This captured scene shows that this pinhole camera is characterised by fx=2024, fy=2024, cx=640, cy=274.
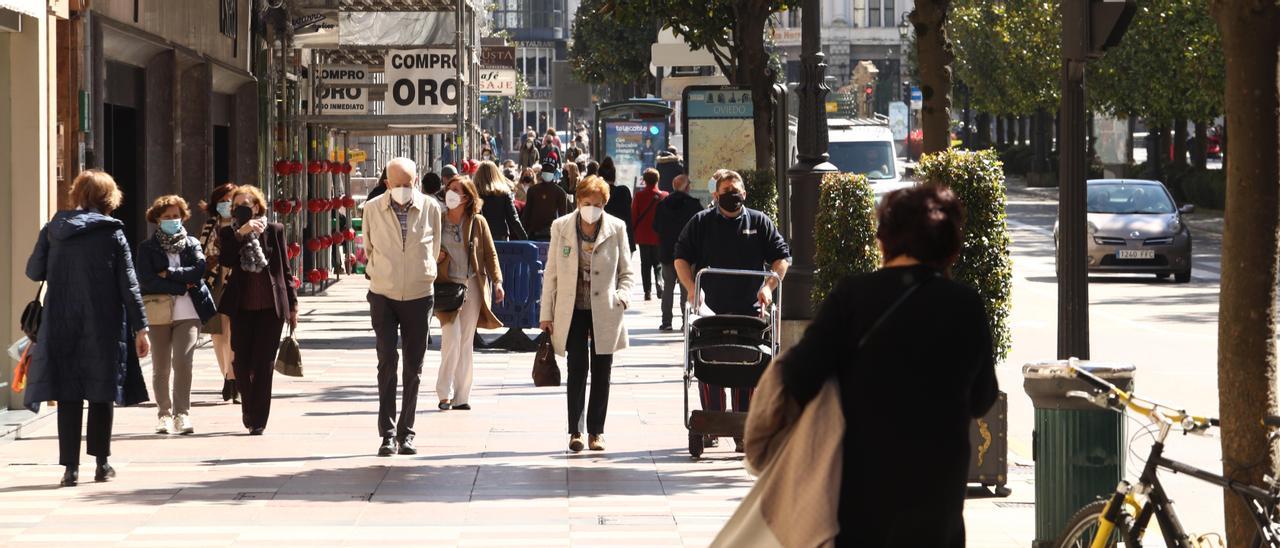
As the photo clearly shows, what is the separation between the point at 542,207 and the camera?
20031 millimetres

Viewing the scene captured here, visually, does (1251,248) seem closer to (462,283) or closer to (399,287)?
(399,287)

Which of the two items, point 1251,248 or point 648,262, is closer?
point 1251,248

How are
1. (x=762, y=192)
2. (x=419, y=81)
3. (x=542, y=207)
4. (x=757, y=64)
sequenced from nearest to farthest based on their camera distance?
(x=542, y=207) → (x=762, y=192) → (x=419, y=81) → (x=757, y=64)

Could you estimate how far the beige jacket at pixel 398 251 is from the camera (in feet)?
37.1

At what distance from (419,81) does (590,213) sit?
1089 centimetres

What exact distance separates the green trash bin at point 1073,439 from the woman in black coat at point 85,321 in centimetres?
473

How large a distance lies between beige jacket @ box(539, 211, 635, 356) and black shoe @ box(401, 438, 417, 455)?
98cm

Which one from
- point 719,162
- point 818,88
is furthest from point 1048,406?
point 719,162

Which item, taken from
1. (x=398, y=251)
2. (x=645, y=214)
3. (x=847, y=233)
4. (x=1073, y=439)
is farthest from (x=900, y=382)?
(x=645, y=214)

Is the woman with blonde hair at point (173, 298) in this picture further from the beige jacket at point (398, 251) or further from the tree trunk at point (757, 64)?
the tree trunk at point (757, 64)

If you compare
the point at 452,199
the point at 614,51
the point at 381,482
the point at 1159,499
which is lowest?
the point at 381,482

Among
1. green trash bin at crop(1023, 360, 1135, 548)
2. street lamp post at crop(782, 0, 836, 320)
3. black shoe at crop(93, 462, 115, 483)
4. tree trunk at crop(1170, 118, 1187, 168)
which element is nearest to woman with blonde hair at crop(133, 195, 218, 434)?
black shoe at crop(93, 462, 115, 483)

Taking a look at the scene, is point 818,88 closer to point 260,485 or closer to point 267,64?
point 260,485

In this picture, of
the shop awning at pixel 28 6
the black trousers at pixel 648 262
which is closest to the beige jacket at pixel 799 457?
the shop awning at pixel 28 6
